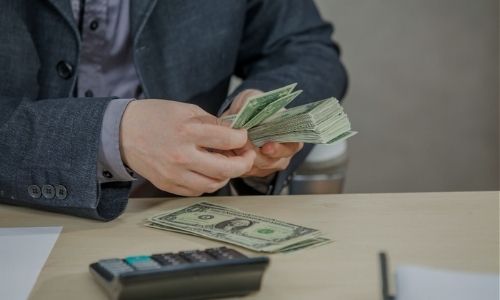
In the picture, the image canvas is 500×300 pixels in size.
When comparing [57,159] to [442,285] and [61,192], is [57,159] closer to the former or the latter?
[61,192]

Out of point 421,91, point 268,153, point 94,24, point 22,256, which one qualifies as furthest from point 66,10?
point 421,91

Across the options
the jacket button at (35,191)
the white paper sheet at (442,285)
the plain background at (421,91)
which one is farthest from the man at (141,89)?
the plain background at (421,91)

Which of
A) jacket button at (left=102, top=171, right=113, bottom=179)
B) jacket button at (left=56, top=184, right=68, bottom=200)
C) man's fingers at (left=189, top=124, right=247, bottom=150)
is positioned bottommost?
jacket button at (left=56, top=184, right=68, bottom=200)

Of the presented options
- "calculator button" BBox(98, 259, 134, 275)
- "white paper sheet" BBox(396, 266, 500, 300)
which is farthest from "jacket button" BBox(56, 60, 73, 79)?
"white paper sheet" BBox(396, 266, 500, 300)

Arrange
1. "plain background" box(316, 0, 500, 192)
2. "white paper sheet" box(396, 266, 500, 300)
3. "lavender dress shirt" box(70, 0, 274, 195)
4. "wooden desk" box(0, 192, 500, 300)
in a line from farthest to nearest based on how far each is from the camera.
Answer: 1. "plain background" box(316, 0, 500, 192)
2. "lavender dress shirt" box(70, 0, 274, 195)
3. "wooden desk" box(0, 192, 500, 300)
4. "white paper sheet" box(396, 266, 500, 300)

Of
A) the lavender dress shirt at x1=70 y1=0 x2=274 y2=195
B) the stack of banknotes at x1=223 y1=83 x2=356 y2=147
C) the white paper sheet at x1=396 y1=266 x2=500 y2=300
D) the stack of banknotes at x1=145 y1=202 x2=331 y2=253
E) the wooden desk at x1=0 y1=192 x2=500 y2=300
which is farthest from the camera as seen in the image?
the lavender dress shirt at x1=70 y1=0 x2=274 y2=195

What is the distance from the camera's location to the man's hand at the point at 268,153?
1226 mm

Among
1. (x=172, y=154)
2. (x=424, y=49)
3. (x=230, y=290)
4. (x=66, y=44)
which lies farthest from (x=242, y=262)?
(x=424, y=49)

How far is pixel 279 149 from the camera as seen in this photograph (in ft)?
4.06

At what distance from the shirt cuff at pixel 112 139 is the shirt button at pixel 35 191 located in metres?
0.10

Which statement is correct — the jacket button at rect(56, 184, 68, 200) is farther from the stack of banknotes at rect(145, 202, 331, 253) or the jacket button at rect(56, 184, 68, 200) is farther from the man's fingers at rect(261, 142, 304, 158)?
the man's fingers at rect(261, 142, 304, 158)

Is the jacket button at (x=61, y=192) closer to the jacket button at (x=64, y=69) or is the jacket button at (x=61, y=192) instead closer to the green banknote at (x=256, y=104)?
the green banknote at (x=256, y=104)

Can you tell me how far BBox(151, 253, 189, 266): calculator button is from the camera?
806 millimetres

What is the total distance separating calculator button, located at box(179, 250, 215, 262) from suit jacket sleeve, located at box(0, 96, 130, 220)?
33 cm
